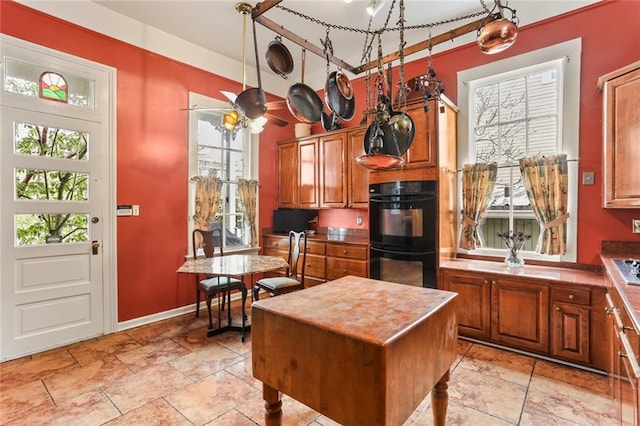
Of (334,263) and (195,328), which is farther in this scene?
(334,263)

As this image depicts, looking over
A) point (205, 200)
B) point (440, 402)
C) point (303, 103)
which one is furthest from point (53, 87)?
point (440, 402)

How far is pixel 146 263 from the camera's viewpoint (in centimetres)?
356

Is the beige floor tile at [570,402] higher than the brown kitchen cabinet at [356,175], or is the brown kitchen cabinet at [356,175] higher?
the brown kitchen cabinet at [356,175]

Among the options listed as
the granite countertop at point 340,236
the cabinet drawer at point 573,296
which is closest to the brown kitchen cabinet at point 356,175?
the granite countertop at point 340,236

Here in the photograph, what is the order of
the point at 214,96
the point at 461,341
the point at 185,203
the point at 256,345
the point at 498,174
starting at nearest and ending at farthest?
1. the point at 256,345
2. the point at 461,341
3. the point at 498,174
4. the point at 185,203
5. the point at 214,96

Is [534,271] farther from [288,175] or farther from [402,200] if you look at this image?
[288,175]

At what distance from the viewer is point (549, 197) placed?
2.96 m

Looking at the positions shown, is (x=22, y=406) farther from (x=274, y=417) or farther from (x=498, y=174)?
(x=498, y=174)

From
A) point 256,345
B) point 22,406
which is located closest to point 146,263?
point 22,406

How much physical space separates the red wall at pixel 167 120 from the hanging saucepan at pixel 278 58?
1946 mm

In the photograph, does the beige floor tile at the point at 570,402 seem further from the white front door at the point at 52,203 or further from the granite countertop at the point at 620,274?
the white front door at the point at 52,203

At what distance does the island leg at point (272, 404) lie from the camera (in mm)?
1442

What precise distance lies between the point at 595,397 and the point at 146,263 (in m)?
4.22

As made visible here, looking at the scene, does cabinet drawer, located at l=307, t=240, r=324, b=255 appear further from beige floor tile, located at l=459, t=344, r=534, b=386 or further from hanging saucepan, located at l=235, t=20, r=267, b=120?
hanging saucepan, located at l=235, t=20, r=267, b=120
